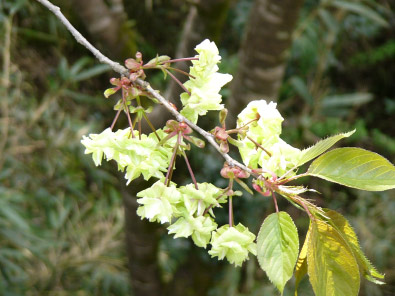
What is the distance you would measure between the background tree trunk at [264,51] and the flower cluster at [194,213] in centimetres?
72

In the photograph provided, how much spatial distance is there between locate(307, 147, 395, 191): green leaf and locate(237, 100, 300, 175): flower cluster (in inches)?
1.3

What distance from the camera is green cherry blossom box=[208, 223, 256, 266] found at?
0.47 m

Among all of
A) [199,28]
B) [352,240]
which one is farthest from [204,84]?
[199,28]

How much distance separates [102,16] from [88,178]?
88 centimetres

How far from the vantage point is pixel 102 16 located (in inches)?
43.7

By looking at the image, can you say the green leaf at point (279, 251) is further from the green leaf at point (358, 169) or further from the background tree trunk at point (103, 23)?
the background tree trunk at point (103, 23)

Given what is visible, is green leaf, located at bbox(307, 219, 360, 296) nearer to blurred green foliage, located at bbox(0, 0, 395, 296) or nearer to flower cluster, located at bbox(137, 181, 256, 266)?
flower cluster, located at bbox(137, 181, 256, 266)

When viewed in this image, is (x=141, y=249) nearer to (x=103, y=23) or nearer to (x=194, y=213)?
(x=103, y=23)

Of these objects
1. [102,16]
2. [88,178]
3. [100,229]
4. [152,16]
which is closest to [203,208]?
[102,16]

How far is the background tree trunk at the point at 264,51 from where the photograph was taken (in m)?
1.10

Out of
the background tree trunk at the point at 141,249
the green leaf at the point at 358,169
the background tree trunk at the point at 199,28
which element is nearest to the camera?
the green leaf at the point at 358,169

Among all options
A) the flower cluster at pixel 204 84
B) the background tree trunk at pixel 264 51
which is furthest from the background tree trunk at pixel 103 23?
the flower cluster at pixel 204 84

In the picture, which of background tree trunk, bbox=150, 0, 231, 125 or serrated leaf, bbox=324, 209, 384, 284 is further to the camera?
background tree trunk, bbox=150, 0, 231, 125

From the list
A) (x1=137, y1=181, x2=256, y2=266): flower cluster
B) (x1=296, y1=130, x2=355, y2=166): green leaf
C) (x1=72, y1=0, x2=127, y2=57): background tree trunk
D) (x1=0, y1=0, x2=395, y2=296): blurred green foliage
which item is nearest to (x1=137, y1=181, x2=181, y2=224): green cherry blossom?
(x1=137, y1=181, x2=256, y2=266): flower cluster
